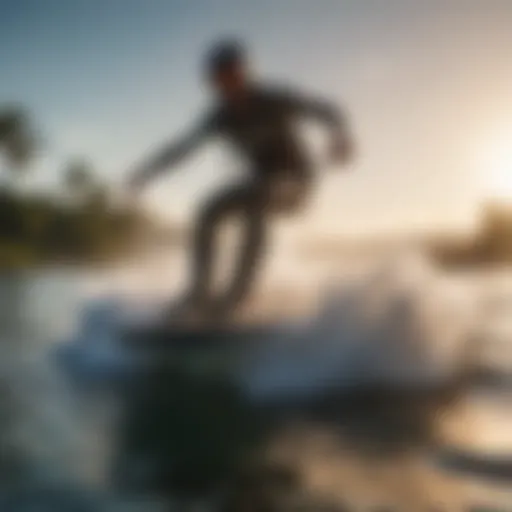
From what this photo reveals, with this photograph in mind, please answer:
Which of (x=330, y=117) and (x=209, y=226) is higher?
(x=330, y=117)

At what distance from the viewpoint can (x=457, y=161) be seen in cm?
106

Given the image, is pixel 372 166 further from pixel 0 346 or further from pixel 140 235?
pixel 0 346

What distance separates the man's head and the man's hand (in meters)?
0.13

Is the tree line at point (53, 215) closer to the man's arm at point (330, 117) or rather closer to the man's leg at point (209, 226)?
the man's leg at point (209, 226)

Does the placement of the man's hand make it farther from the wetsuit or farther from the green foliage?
the green foliage

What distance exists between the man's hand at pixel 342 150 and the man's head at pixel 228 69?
131 millimetres

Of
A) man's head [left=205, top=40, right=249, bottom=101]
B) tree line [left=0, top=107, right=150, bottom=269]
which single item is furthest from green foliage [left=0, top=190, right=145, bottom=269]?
man's head [left=205, top=40, right=249, bottom=101]

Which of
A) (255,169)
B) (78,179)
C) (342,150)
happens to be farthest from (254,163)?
(78,179)

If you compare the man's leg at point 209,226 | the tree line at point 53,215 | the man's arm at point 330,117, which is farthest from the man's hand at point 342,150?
the tree line at point 53,215

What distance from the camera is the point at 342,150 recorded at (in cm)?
105

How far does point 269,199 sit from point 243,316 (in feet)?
0.47

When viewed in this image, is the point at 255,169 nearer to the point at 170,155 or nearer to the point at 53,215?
the point at 170,155

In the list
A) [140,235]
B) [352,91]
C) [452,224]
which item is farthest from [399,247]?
[140,235]

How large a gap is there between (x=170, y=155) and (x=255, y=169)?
0.11 metres
